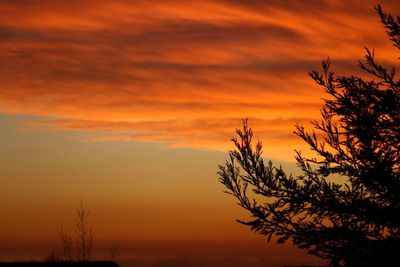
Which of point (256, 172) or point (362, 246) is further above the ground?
point (256, 172)

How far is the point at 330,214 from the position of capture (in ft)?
47.7

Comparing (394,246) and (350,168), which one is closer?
(394,246)

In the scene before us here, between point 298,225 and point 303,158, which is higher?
point 303,158

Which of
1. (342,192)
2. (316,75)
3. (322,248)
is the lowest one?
(322,248)

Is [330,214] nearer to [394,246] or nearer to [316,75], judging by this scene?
[394,246]

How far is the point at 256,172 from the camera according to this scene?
49.2ft

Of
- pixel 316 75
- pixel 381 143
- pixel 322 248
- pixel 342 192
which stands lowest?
pixel 322 248

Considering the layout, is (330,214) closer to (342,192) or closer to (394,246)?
(342,192)

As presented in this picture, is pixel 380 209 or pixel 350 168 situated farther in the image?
pixel 350 168

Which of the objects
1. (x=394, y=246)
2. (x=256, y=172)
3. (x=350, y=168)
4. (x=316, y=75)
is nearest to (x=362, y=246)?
(x=394, y=246)

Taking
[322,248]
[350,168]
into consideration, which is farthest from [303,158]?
[322,248]

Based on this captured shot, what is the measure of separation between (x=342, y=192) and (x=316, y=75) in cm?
245

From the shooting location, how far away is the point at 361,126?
14.3 metres

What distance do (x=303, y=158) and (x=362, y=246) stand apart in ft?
7.89
